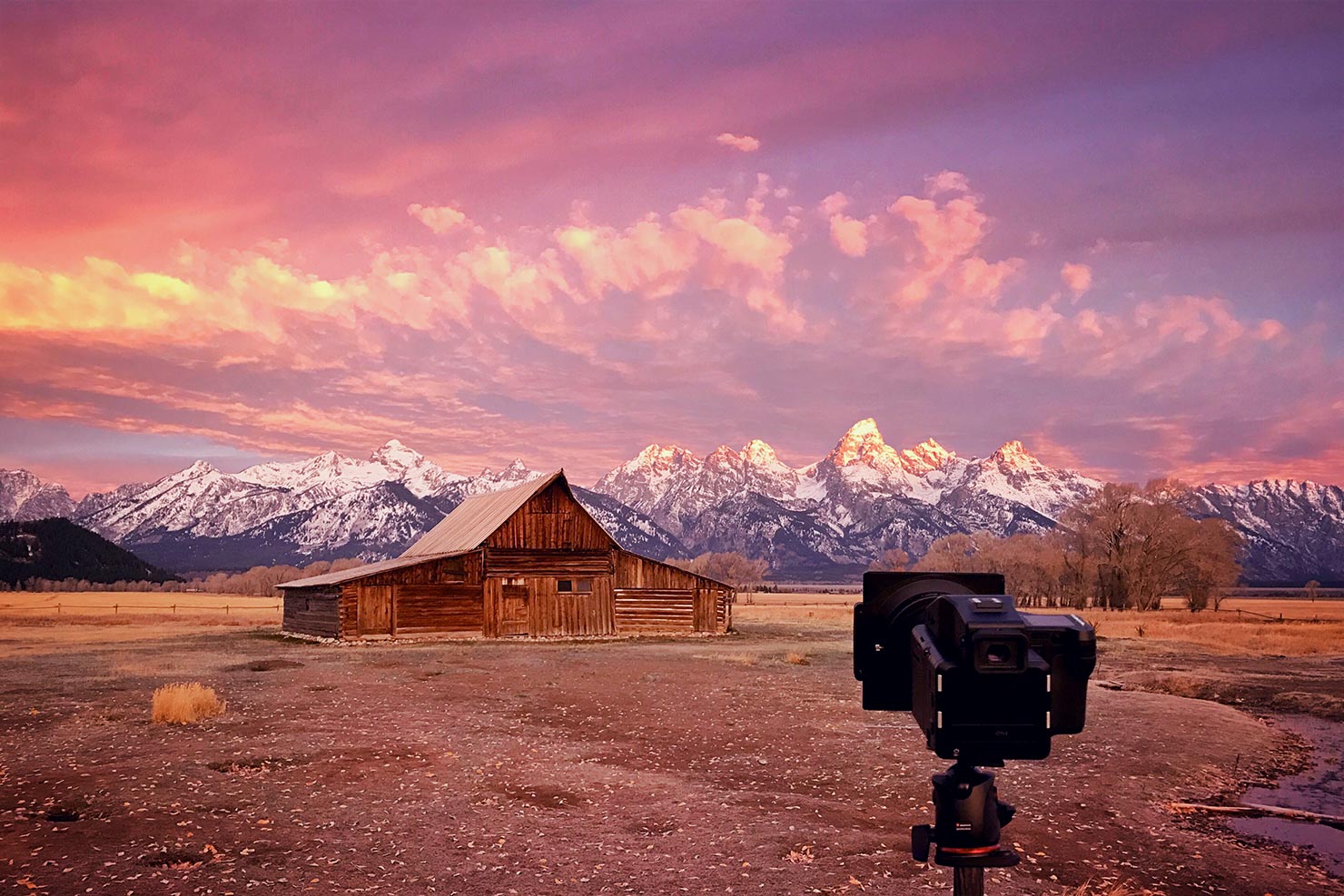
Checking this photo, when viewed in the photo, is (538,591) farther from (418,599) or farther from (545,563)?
(418,599)

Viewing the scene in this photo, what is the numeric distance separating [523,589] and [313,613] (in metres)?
10.8

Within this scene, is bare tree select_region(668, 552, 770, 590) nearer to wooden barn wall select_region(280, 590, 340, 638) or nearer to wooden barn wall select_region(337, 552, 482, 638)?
wooden barn wall select_region(280, 590, 340, 638)

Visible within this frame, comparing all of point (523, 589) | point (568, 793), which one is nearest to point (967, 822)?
point (568, 793)

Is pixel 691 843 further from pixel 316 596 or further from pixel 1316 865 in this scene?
pixel 316 596

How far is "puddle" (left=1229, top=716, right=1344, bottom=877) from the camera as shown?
10.7m

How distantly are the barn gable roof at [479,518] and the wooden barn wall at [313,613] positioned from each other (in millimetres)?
6343

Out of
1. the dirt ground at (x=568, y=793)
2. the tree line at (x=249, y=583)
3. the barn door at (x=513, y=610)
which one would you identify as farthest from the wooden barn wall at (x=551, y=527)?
the tree line at (x=249, y=583)

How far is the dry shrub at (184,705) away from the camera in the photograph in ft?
57.5

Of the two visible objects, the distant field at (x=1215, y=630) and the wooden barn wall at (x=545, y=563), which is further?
the wooden barn wall at (x=545, y=563)

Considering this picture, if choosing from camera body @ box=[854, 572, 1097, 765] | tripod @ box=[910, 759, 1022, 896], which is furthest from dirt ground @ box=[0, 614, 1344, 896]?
camera body @ box=[854, 572, 1097, 765]

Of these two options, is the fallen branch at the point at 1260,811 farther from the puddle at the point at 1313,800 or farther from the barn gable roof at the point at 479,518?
the barn gable roof at the point at 479,518

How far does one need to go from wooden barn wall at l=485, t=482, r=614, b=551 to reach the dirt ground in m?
20.1

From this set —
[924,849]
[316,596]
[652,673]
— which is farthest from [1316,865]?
[316,596]

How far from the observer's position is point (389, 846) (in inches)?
388
